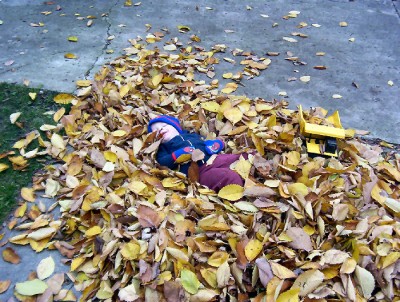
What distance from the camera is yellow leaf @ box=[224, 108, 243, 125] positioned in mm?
2760

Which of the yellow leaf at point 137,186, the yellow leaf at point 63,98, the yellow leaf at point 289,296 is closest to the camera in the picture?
the yellow leaf at point 289,296

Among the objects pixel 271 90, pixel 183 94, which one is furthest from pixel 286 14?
pixel 183 94

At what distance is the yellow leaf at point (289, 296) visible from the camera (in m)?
1.72

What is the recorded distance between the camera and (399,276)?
184 centimetres

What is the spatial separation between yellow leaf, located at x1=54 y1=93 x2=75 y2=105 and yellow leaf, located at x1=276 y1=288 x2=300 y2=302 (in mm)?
2015

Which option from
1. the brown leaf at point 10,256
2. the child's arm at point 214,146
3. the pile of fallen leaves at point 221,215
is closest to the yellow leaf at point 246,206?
the pile of fallen leaves at point 221,215

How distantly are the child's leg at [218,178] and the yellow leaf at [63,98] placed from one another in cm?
126

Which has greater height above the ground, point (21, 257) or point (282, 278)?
point (282, 278)

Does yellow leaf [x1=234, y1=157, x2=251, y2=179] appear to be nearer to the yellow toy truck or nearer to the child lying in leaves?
the child lying in leaves

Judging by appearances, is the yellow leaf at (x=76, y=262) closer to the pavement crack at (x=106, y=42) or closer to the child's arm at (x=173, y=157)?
the child's arm at (x=173, y=157)

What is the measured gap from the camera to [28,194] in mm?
2328

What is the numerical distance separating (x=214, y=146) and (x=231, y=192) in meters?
0.45

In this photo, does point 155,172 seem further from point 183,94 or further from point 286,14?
point 286,14

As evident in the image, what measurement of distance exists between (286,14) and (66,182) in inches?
121
